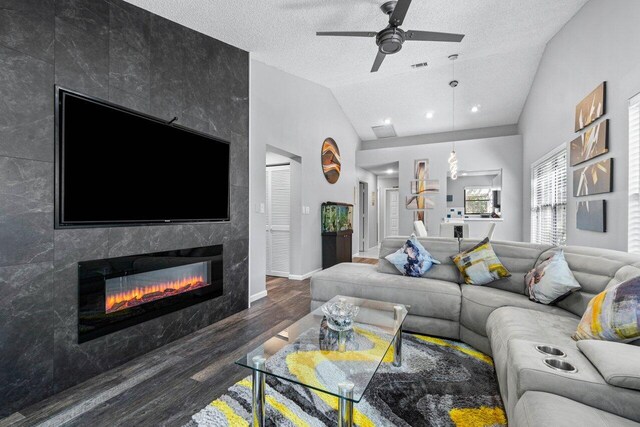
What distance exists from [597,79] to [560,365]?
9.56 ft

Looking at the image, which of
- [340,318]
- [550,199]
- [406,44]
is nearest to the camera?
[340,318]

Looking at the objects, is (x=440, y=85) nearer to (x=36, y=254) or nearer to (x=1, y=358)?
Result: (x=36, y=254)

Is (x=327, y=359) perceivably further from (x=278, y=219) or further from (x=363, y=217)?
(x=363, y=217)

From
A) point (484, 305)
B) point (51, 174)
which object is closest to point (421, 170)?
point (484, 305)

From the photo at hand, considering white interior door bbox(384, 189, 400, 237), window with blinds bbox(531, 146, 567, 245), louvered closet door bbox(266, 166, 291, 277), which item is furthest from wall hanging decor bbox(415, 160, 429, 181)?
louvered closet door bbox(266, 166, 291, 277)

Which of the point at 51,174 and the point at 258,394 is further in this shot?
the point at 51,174

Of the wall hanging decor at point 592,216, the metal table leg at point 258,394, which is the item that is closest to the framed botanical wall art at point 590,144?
the wall hanging decor at point 592,216

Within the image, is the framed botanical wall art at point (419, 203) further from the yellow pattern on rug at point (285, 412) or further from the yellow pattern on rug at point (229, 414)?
the yellow pattern on rug at point (229, 414)

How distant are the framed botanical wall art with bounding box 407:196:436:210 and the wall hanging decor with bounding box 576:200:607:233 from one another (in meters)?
3.39

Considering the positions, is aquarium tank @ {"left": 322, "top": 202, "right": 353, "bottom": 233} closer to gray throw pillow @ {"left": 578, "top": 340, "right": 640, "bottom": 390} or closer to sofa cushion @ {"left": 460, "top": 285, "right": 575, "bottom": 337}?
sofa cushion @ {"left": 460, "top": 285, "right": 575, "bottom": 337}

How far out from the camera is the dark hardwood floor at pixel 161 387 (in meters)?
1.63

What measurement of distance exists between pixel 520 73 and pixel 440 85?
4.08 feet

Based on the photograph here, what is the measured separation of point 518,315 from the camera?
6.35 ft

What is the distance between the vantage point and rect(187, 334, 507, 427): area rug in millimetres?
1556
